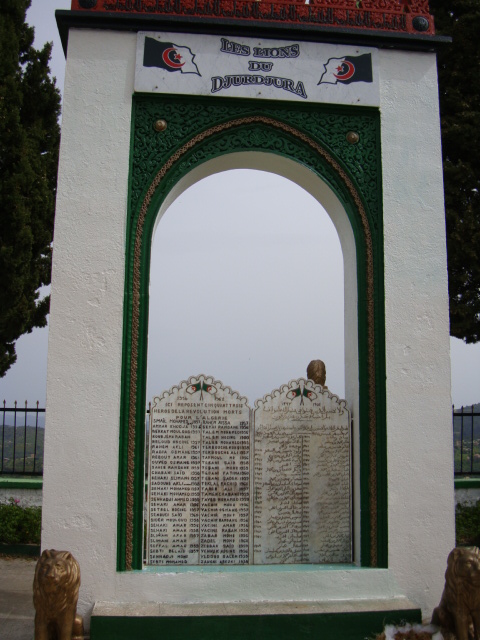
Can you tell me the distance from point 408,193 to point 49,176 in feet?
17.8

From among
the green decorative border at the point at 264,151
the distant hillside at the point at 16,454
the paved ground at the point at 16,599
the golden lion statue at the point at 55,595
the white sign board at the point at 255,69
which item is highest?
the white sign board at the point at 255,69

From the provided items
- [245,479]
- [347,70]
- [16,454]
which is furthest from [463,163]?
[16,454]

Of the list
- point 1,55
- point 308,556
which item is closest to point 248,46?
point 308,556

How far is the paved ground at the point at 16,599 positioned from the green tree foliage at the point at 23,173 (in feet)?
7.64

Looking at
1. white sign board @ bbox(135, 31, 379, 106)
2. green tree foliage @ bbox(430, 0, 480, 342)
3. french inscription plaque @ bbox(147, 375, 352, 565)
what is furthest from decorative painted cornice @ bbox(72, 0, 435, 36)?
green tree foliage @ bbox(430, 0, 480, 342)

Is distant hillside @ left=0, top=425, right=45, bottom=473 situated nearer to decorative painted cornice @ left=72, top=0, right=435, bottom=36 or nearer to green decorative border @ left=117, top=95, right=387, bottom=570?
green decorative border @ left=117, top=95, right=387, bottom=570

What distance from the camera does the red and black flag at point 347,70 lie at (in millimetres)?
4758

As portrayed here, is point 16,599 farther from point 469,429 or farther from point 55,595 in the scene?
point 469,429

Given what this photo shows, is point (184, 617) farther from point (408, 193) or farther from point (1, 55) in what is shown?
point (1, 55)

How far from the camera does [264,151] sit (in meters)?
4.74

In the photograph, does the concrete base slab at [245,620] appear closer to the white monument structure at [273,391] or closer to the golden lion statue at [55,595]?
the white monument structure at [273,391]

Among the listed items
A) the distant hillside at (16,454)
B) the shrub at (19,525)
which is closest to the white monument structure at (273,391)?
the shrub at (19,525)

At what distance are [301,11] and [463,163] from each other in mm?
3923

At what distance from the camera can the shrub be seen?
24.4 ft
